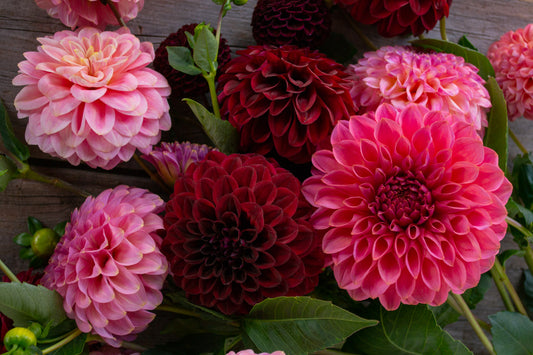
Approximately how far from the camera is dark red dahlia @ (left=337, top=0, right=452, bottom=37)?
1.83 ft

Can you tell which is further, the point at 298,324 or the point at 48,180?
the point at 48,180

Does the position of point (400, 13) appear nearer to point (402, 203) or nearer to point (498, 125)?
point (498, 125)

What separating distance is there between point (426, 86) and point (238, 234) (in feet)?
0.87

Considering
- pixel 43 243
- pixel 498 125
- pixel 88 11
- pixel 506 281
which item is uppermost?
pixel 88 11

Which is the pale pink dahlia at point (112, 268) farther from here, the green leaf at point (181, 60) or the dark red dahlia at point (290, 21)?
the dark red dahlia at point (290, 21)

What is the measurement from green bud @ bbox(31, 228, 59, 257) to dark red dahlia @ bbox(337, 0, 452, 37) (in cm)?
47

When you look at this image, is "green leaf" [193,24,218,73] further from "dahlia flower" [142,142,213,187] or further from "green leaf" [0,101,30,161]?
"green leaf" [0,101,30,161]

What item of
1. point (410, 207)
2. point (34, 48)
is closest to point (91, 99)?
point (34, 48)

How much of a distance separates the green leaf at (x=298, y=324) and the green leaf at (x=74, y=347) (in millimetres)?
170

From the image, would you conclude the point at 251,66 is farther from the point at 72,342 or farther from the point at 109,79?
the point at 72,342

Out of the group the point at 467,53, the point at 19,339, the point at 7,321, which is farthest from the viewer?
the point at 467,53

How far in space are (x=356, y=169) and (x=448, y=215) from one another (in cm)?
9

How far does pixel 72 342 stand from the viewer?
18.3 inches

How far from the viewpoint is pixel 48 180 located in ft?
1.87
